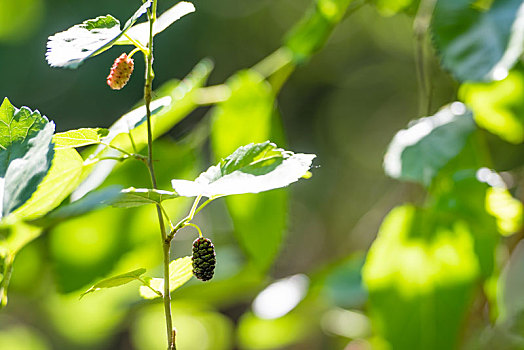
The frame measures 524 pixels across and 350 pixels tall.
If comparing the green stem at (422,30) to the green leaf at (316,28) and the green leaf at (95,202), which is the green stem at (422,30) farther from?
the green leaf at (95,202)

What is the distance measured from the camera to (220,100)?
1.23ft

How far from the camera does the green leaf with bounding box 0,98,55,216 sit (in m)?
0.16

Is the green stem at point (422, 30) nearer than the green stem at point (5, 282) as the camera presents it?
No

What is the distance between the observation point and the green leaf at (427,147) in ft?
0.90

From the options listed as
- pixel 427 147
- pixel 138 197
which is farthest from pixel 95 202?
pixel 427 147

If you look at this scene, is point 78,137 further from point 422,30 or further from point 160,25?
point 422,30

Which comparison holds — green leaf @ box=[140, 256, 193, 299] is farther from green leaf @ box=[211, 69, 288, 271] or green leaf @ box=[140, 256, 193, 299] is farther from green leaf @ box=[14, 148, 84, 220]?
green leaf @ box=[211, 69, 288, 271]

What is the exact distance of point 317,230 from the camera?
1024 millimetres

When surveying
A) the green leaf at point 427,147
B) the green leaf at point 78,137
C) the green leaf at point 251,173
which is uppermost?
the green leaf at point 78,137

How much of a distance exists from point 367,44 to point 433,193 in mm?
849

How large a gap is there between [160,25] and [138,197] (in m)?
0.05

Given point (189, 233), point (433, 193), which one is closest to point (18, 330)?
point (189, 233)

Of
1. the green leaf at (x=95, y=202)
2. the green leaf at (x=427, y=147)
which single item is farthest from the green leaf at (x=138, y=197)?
the green leaf at (x=427, y=147)

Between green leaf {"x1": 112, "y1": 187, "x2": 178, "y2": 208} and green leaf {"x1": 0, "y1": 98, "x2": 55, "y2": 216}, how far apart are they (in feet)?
0.07
